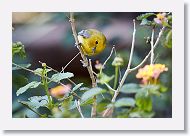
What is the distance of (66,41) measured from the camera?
1.42m

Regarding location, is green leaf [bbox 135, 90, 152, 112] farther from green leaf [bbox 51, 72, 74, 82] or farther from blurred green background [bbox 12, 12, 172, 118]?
green leaf [bbox 51, 72, 74, 82]

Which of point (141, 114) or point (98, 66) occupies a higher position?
point (98, 66)

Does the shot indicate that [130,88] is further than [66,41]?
No

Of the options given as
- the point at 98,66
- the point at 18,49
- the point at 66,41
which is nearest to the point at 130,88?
the point at 98,66

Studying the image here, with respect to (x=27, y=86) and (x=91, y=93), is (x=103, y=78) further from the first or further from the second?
(x=27, y=86)

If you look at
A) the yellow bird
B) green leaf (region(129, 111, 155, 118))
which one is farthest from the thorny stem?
green leaf (region(129, 111, 155, 118))

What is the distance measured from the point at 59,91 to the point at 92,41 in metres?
0.20

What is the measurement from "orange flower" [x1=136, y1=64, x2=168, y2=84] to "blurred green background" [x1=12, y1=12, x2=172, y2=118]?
37 mm

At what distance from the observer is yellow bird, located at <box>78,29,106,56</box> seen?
4.53 ft
